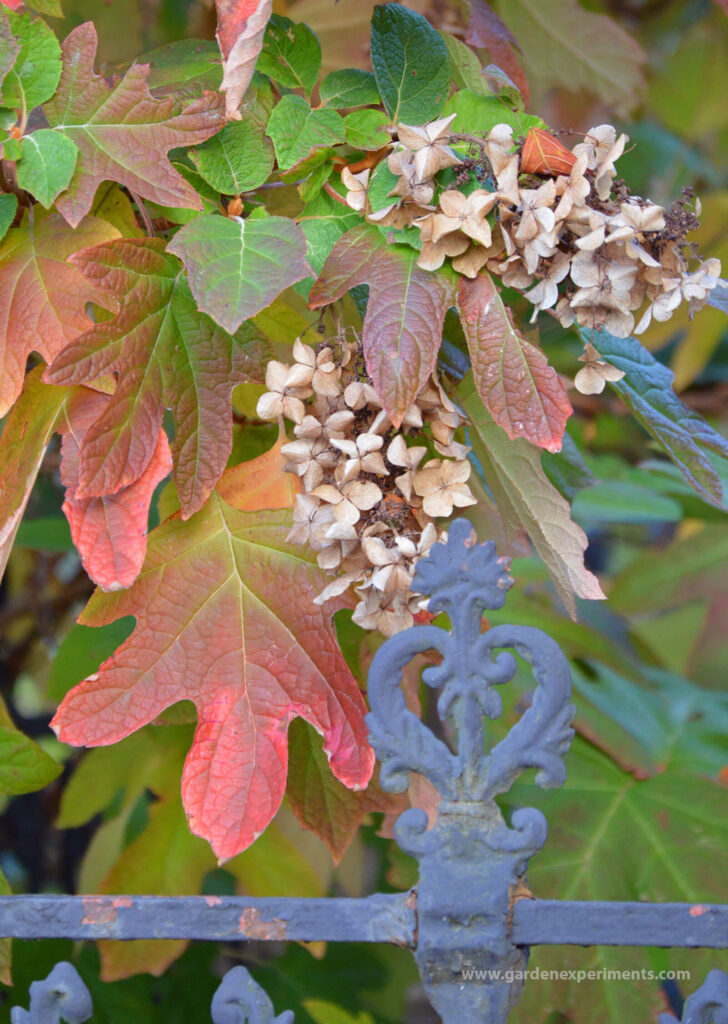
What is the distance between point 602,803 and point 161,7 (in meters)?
0.86

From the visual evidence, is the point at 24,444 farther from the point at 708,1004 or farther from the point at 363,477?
the point at 708,1004

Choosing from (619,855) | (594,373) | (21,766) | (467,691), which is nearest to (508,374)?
(594,373)

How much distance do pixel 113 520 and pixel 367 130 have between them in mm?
245

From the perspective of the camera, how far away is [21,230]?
0.50m

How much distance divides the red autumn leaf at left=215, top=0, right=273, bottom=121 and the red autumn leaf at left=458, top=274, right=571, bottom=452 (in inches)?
5.7

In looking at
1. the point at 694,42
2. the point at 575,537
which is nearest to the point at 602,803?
the point at 575,537

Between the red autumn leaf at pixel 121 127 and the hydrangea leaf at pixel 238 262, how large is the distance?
3 centimetres

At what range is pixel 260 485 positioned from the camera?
534 millimetres

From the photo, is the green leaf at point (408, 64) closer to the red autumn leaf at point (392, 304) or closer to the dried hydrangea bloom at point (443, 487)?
the red autumn leaf at point (392, 304)

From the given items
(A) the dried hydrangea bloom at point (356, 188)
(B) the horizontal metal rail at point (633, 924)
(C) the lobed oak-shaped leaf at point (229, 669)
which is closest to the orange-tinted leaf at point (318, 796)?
(C) the lobed oak-shaped leaf at point (229, 669)

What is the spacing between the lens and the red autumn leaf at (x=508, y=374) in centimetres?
44

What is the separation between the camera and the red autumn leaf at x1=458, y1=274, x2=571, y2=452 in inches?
17.3

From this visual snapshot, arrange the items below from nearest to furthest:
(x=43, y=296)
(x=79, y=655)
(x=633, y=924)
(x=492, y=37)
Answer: (x=633, y=924)
(x=43, y=296)
(x=492, y=37)
(x=79, y=655)

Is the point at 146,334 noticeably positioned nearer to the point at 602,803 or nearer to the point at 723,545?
the point at 602,803
